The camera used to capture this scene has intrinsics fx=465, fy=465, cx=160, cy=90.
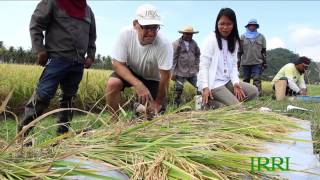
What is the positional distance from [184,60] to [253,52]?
5.61 ft

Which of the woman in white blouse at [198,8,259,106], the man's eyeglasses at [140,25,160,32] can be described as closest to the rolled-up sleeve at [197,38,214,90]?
the woman in white blouse at [198,8,259,106]

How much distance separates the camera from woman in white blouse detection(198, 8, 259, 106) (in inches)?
163

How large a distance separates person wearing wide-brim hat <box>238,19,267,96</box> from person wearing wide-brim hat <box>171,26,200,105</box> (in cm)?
134

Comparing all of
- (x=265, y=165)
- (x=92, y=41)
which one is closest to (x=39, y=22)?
(x=92, y=41)

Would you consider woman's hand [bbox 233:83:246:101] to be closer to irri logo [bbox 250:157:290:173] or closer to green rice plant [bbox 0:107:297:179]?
green rice plant [bbox 0:107:297:179]

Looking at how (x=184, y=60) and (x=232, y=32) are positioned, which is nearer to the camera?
(x=232, y=32)

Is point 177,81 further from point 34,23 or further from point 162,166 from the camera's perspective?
point 162,166

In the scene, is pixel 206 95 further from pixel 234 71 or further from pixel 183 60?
pixel 183 60

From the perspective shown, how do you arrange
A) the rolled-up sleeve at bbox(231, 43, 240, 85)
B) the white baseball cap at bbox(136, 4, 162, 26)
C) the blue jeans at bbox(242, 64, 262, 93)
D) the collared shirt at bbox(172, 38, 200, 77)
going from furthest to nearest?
1. the blue jeans at bbox(242, 64, 262, 93)
2. the collared shirt at bbox(172, 38, 200, 77)
3. the rolled-up sleeve at bbox(231, 43, 240, 85)
4. the white baseball cap at bbox(136, 4, 162, 26)

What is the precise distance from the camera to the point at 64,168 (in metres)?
1.42

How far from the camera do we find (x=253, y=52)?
28.5 feet

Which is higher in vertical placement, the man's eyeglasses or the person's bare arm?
the man's eyeglasses

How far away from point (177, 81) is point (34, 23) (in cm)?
442

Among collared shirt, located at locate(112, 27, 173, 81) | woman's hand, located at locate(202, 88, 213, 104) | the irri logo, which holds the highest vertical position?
collared shirt, located at locate(112, 27, 173, 81)
